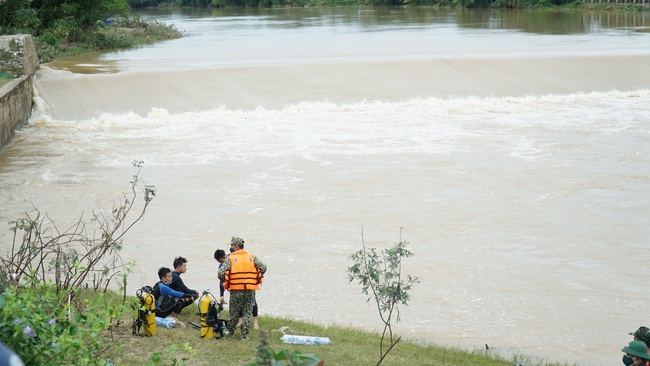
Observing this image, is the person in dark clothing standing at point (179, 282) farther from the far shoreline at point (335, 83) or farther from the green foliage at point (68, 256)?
the far shoreline at point (335, 83)

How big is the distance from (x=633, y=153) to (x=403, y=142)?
510cm

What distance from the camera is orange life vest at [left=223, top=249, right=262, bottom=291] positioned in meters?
8.09

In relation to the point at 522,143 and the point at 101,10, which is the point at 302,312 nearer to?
the point at 522,143

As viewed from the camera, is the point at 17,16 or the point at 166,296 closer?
the point at 166,296

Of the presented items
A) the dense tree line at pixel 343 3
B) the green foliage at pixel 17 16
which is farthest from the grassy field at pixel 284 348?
the dense tree line at pixel 343 3

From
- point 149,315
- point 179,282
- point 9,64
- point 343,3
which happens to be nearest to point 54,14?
point 9,64

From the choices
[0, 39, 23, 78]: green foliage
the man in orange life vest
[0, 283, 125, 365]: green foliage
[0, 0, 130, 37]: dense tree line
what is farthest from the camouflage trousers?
[0, 0, 130, 37]: dense tree line

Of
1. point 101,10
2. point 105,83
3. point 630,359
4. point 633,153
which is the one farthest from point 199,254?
point 101,10

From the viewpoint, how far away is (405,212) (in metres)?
14.8

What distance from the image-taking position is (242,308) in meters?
8.25

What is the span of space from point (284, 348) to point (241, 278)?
77 cm

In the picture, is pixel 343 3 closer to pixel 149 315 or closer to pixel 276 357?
pixel 149 315

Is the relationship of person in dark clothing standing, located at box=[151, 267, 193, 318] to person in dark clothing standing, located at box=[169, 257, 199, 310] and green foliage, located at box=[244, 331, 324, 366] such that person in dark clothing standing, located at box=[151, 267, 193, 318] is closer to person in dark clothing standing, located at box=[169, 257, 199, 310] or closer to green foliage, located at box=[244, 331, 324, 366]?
person in dark clothing standing, located at box=[169, 257, 199, 310]

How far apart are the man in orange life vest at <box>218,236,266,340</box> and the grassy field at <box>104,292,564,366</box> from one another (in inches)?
10.4
